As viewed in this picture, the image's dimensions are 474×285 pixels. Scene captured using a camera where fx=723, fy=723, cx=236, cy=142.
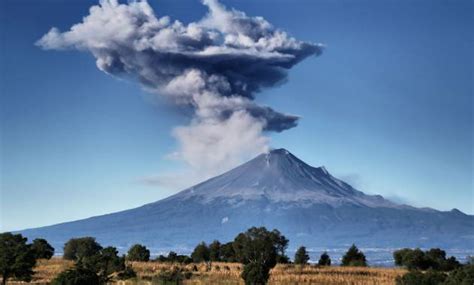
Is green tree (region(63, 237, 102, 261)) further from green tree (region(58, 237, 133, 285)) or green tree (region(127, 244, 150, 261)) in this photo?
green tree (region(127, 244, 150, 261))

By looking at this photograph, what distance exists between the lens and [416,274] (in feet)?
123

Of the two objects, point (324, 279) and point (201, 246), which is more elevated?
point (201, 246)

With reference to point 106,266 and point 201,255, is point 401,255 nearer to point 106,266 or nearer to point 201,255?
point 201,255

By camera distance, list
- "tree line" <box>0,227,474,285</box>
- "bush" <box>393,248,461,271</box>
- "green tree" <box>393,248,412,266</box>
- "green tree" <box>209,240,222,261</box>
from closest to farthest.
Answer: "tree line" <box>0,227,474,285</box> → "bush" <box>393,248,461,271</box> → "green tree" <box>393,248,412,266</box> → "green tree" <box>209,240,222,261</box>

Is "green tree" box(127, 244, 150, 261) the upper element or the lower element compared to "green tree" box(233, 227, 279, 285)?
upper

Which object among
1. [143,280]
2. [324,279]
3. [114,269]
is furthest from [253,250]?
[114,269]

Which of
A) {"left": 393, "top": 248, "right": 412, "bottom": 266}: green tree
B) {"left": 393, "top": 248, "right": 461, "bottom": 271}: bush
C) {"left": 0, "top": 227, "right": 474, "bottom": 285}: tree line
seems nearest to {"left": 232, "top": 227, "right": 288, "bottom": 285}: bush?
{"left": 0, "top": 227, "right": 474, "bottom": 285}: tree line

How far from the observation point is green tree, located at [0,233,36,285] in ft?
103

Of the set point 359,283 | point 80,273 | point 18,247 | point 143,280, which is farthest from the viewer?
point 359,283

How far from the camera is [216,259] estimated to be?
68125mm

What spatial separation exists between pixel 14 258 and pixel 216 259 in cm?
3771

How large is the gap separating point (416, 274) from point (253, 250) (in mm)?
13334

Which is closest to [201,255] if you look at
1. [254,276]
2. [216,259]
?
[216,259]

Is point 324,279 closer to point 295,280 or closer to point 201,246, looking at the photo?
point 295,280
